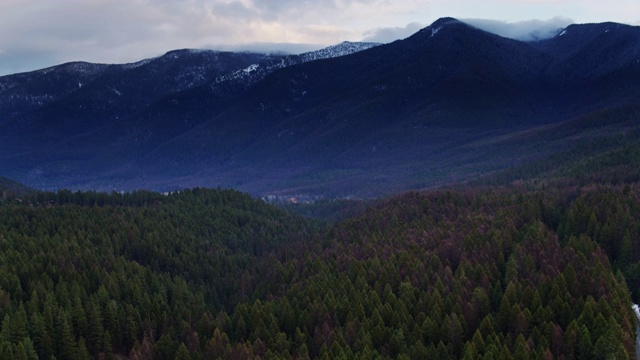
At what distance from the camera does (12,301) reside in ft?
463

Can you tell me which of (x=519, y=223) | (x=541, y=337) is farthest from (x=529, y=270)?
(x=519, y=223)

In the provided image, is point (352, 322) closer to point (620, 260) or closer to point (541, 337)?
point (541, 337)

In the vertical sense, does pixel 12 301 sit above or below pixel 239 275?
above

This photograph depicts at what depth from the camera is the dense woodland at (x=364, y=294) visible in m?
112

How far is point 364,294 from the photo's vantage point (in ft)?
450

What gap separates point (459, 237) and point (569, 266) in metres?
48.2

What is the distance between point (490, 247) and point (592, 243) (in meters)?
20.7

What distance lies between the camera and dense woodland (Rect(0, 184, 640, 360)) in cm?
11250

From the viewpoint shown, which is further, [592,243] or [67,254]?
[67,254]

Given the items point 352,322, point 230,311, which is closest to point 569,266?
point 352,322

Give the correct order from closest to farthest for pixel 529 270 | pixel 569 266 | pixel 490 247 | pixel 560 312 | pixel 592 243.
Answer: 1. pixel 560 312
2. pixel 569 266
3. pixel 529 270
4. pixel 592 243
5. pixel 490 247

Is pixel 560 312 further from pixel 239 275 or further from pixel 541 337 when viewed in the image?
pixel 239 275

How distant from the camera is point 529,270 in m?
139

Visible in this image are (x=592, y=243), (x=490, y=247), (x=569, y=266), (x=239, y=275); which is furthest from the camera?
(x=239, y=275)
